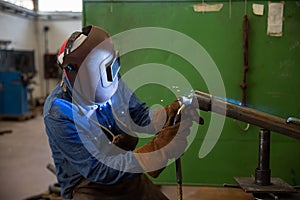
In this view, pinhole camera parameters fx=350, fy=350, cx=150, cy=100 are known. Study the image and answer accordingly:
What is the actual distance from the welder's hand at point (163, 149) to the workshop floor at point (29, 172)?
0.59m

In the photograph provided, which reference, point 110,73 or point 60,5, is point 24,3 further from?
point 110,73

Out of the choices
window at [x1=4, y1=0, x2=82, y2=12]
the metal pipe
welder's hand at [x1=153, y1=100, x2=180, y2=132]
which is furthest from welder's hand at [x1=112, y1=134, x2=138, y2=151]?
window at [x1=4, y1=0, x2=82, y2=12]

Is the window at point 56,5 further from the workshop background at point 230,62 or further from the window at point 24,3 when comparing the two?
the workshop background at point 230,62

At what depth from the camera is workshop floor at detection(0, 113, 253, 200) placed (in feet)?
5.54

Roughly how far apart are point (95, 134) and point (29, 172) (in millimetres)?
2387

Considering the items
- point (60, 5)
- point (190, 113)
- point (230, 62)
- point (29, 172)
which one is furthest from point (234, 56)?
point (60, 5)

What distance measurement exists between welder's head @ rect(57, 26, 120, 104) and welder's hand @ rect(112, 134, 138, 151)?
182mm

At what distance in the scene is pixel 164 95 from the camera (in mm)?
2135

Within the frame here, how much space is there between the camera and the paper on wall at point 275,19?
6.70 feet

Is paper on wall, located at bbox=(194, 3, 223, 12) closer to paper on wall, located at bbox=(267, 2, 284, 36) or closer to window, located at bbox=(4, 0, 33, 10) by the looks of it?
paper on wall, located at bbox=(267, 2, 284, 36)

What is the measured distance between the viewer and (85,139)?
115 centimetres

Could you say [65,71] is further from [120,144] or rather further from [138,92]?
[138,92]

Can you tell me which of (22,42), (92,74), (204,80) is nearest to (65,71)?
(92,74)

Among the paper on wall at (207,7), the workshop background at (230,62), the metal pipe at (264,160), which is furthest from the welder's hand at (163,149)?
the paper on wall at (207,7)
